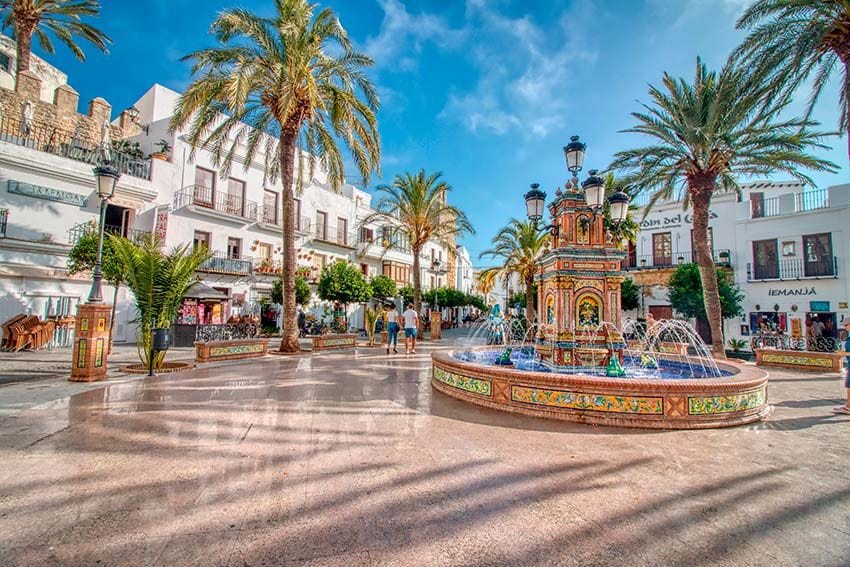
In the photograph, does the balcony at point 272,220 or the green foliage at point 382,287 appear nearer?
the balcony at point 272,220

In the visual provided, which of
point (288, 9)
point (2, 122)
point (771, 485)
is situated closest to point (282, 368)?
point (771, 485)

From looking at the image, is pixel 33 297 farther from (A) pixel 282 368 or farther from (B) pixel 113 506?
(B) pixel 113 506

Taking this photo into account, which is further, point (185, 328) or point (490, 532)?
point (185, 328)

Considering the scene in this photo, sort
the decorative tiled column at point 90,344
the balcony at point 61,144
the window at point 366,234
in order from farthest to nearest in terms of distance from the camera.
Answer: the window at point 366,234
the balcony at point 61,144
the decorative tiled column at point 90,344

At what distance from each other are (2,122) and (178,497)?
2043cm

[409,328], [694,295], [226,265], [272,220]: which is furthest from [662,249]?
[226,265]

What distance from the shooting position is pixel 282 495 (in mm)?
3164

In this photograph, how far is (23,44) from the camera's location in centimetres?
1706

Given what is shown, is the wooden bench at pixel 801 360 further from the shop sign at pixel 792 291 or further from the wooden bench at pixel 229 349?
the wooden bench at pixel 229 349

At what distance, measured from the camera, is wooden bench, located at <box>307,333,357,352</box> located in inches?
577

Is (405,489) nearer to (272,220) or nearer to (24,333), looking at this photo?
(24,333)

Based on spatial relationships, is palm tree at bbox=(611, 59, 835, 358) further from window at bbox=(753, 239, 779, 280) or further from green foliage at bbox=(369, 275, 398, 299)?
green foliage at bbox=(369, 275, 398, 299)

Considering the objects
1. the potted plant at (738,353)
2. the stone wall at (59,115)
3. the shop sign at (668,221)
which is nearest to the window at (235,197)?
the stone wall at (59,115)

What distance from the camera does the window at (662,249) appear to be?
2352cm
